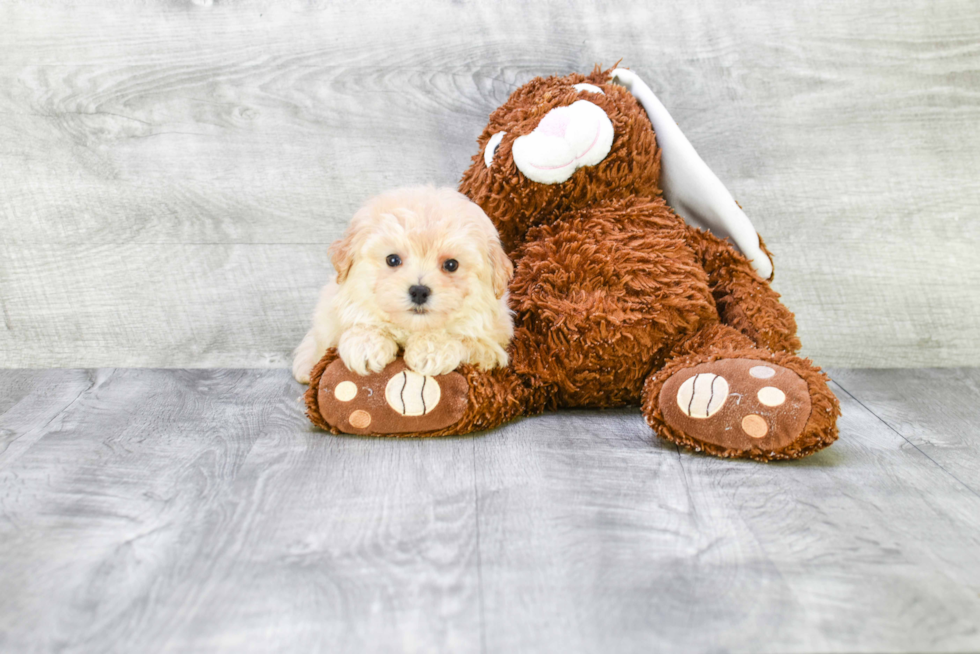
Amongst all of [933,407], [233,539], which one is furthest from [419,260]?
[933,407]

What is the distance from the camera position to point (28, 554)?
28.7 inches

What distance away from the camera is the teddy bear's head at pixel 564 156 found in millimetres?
1101

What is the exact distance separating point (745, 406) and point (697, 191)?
1.23 feet

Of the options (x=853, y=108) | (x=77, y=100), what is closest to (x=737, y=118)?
(x=853, y=108)

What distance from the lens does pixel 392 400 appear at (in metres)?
1.00

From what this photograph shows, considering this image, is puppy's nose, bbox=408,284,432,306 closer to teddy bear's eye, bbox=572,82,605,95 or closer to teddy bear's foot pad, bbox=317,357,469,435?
teddy bear's foot pad, bbox=317,357,469,435

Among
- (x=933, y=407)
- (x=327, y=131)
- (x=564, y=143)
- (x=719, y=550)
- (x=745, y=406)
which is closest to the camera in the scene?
(x=719, y=550)

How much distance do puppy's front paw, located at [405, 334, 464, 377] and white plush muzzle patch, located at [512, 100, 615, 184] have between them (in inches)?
11.8

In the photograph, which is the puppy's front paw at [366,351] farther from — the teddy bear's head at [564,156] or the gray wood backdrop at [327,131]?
the gray wood backdrop at [327,131]

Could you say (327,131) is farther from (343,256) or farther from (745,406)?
(745,406)

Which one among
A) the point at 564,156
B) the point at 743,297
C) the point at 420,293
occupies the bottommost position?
the point at 743,297

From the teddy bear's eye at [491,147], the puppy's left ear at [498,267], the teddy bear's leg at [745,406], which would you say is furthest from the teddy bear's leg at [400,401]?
the teddy bear's eye at [491,147]

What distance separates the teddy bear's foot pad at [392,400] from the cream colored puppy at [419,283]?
0.6 inches

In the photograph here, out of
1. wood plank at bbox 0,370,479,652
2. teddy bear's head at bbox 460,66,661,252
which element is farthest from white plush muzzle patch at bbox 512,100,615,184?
wood plank at bbox 0,370,479,652
